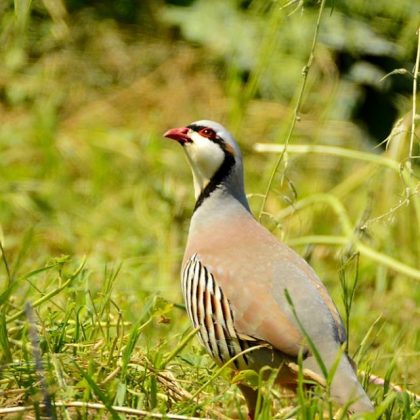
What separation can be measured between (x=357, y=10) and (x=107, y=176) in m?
2.01

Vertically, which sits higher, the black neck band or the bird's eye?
the bird's eye

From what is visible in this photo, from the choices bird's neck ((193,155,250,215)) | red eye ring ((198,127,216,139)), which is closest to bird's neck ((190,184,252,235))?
bird's neck ((193,155,250,215))

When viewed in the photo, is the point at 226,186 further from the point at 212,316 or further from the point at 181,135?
the point at 212,316

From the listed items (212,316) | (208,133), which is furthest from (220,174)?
(212,316)

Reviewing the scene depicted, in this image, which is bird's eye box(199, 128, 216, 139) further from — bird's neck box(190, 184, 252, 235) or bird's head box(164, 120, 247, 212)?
bird's neck box(190, 184, 252, 235)

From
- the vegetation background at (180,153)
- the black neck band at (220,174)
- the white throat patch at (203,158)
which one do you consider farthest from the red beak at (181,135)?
the vegetation background at (180,153)

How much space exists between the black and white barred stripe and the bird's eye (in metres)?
0.54

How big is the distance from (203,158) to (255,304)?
30.8 inches

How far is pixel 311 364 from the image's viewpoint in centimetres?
333

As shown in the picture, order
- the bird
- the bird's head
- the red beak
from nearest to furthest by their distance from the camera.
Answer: the bird, the bird's head, the red beak

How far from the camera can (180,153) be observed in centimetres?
721

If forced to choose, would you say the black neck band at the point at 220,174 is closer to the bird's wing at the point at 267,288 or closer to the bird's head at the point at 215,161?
the bird's head at the point at 215,161

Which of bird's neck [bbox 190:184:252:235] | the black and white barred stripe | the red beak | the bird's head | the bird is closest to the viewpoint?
the bird

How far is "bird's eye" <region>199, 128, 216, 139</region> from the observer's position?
411 centimetres
